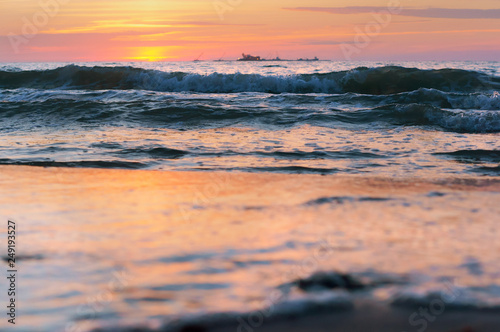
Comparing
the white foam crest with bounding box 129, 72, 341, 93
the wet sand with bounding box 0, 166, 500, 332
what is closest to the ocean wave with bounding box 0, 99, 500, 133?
the wet sand with bounding box 0, 166, 500, 332

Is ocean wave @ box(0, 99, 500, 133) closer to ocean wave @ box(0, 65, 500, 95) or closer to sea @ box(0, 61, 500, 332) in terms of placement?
sea @ box(0, 61, 500, 332)

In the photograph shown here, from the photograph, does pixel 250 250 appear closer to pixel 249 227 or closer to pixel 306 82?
pixel 249 227

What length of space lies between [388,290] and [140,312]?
938 millimetres

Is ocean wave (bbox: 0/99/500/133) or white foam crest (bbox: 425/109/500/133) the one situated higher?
ocean wave (bbox: 0/99/500/133)

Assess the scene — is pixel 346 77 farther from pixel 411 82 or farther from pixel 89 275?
pixel 89 275

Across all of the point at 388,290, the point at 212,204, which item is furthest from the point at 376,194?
the point at 388,290

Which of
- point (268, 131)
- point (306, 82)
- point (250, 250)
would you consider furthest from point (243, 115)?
point (306, 82)

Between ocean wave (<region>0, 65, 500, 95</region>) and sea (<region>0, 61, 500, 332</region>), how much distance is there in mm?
8385

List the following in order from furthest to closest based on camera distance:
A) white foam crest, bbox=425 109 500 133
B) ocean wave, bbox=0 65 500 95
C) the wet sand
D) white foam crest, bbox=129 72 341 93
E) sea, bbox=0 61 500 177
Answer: white foam crest, bbox=129 72 341 93 < ocean wave, bbox=0 65 500 95 < white foam crest, bbox=425 109 500 133 < sea, bbox=0 61 500 177 < the wet sand

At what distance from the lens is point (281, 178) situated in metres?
4.16

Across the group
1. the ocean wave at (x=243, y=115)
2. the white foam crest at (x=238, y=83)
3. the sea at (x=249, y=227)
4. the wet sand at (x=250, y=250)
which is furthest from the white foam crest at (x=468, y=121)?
the white foam crest at (x=238, y=83)

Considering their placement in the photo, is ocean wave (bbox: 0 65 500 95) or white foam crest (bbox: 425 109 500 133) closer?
white foam crest (bbox: 425 109 500 133)

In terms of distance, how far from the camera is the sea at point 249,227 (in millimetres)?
1745

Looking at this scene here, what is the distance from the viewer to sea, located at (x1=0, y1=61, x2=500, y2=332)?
1.75 m
